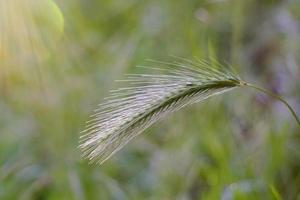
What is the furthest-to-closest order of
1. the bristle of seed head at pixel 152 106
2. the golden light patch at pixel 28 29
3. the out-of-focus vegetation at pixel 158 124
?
the golden light patch at pixel 28 29 → the out-of-focus vegetation at pixel 158 124 → the bristle of seed head at pixel 152 106

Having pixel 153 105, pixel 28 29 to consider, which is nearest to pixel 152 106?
pixel 153 105

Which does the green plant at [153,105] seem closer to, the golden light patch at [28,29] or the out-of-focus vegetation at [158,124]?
the out-of-focus vegetation at [158,124]

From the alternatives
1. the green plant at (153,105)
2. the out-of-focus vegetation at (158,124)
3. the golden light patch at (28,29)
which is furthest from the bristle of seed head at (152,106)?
the golden light patch at (28,29)

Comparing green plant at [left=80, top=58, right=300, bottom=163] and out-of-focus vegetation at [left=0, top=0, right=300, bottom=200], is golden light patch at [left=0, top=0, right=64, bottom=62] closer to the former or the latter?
out-of-focus vegetation at [left=0, top=0, right=300, bottom=200]

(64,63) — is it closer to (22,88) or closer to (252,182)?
(22,88)

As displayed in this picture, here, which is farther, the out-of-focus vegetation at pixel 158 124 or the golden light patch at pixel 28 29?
the golden light patch at pixel 28 29

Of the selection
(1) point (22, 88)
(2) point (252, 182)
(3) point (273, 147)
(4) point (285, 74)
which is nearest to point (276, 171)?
(3) point (273, 147)

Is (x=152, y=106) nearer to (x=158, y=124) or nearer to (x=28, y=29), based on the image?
(x=158, y=124)

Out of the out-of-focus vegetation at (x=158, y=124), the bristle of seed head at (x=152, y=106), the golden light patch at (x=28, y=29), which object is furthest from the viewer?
the golden light patch at (x=28, y=29)
